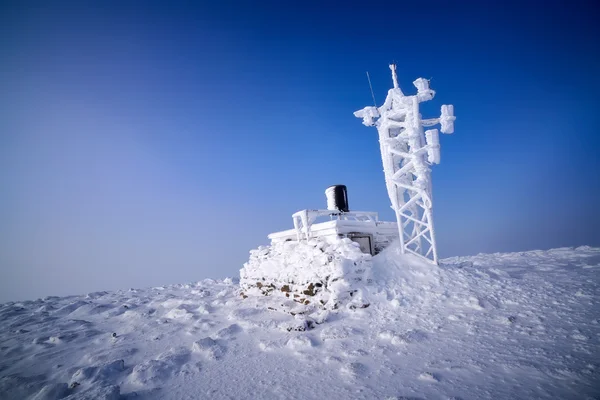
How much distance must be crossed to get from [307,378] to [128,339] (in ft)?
23.4

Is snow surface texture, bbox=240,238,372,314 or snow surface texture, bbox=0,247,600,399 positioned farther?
snow surface texture, bbox=240,238,372,314

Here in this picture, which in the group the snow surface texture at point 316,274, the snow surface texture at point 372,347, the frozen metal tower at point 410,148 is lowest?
the snow surface texture at point 372,347

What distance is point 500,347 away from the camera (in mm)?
5508

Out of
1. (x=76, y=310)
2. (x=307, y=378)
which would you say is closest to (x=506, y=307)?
(x=307, y=378)

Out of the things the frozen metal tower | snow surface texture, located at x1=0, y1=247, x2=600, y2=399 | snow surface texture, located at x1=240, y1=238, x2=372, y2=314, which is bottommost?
snow surface texture, located at x1=0, y1=247, x2=600, y2=399

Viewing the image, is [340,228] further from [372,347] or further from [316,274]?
[372,347]

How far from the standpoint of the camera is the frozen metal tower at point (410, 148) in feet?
34.9

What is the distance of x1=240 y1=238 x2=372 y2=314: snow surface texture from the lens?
9133 millimetres

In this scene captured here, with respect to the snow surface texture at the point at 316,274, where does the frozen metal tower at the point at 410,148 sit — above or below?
above

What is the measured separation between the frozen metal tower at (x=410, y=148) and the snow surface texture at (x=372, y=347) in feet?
5.84

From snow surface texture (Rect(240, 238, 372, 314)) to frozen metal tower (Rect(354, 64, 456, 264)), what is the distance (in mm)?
2718

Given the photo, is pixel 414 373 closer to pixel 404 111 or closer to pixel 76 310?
pixel 404 111

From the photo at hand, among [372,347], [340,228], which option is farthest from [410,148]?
[372,347]

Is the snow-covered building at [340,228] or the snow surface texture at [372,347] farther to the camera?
the snow-covered building at [340,228]
